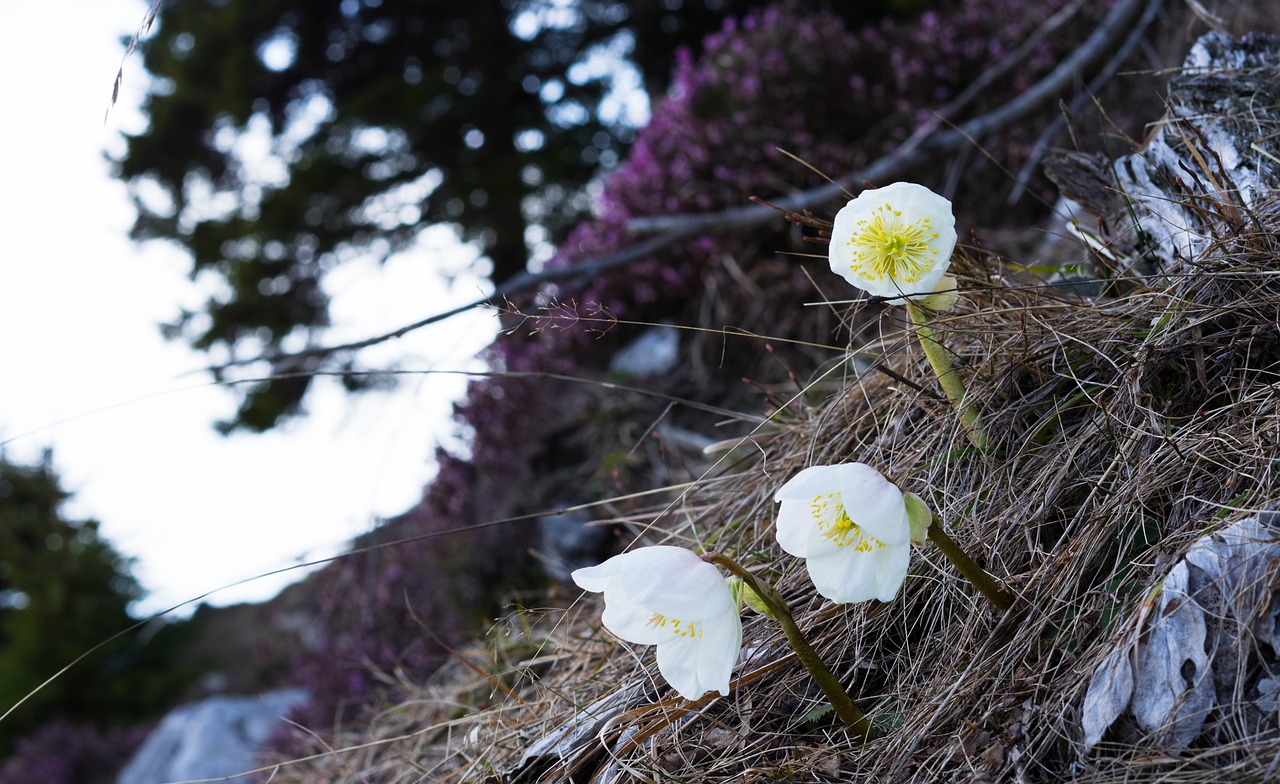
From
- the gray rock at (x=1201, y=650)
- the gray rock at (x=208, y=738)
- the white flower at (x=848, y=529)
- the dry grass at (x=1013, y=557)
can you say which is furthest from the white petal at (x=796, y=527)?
the gray rock at (x=208, y=738)

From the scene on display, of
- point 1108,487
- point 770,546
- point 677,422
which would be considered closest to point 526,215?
point 677,422

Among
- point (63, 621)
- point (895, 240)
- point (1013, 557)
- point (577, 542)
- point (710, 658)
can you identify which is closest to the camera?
point (710, 658)

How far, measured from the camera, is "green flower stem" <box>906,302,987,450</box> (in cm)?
141

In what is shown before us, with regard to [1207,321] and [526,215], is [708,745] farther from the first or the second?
[526,215]

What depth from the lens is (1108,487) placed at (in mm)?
1369

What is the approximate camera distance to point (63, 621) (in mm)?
7270

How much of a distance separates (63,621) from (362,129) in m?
4.79

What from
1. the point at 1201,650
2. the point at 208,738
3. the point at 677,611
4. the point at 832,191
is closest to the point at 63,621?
the point at 208,738

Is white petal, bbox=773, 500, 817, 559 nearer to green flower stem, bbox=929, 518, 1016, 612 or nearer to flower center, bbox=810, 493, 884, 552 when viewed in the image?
flower center, bbox=810, 493, 884, 552

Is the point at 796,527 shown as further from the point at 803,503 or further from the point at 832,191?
the point at 832,191

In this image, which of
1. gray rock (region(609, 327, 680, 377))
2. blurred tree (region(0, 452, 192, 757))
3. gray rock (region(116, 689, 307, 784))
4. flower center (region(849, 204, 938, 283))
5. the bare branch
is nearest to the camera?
flower center (region(849, 204, 938, 283))

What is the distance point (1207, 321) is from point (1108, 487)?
0.34 meters

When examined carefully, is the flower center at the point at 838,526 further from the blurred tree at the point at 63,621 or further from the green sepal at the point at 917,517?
the blurred tree at the point at 63,621

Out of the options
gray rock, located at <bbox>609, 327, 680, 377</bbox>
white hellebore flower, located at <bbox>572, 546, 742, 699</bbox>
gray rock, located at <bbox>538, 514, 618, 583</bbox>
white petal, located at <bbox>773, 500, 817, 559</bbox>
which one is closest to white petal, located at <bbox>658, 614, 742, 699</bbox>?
white hellebore flower, located at <bbox>572, 546, 742, 699</bbox>
